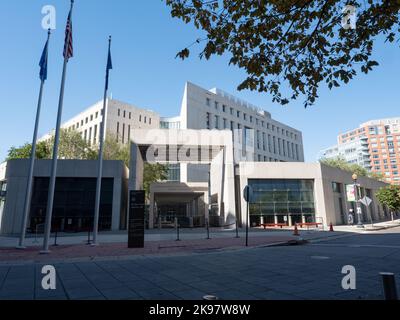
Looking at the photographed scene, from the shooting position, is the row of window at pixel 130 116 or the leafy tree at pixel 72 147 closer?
the leafy tree at pixel 72 147

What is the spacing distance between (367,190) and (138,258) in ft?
153

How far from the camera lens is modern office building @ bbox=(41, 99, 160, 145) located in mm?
72562

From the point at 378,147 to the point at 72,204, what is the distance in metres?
152

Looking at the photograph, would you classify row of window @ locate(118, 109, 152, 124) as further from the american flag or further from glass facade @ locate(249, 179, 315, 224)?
the american flag

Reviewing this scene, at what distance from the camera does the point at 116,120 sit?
73562mm

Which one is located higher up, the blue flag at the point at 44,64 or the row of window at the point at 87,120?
the row of window at the point at 87,120

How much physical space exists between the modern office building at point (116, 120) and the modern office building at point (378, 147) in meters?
95.0

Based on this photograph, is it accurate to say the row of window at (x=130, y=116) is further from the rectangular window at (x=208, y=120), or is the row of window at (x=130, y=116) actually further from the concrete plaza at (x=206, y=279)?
the concrete plaza at (x=206, y=279)

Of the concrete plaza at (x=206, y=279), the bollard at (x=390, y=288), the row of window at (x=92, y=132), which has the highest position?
the row of window at (x=92, y=132)

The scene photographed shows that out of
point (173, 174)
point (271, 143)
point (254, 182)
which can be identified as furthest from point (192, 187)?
point (271, 143)

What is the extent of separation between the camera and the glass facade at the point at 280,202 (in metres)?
31.8

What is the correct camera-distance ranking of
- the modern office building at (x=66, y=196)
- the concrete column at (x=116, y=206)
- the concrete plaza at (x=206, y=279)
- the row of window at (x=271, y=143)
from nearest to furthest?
the concrete plaza at (x=206, y=279), the modern office building at (x=66, y=196), the concrete column at (x=116, y=206), the row of window at (x=271, y=143)

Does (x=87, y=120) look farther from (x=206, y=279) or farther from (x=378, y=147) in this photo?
(x=378, y=147)

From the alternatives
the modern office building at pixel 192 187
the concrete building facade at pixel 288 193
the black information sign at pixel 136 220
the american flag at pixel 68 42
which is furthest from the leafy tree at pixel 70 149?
the black information sign at pixel 136 220
